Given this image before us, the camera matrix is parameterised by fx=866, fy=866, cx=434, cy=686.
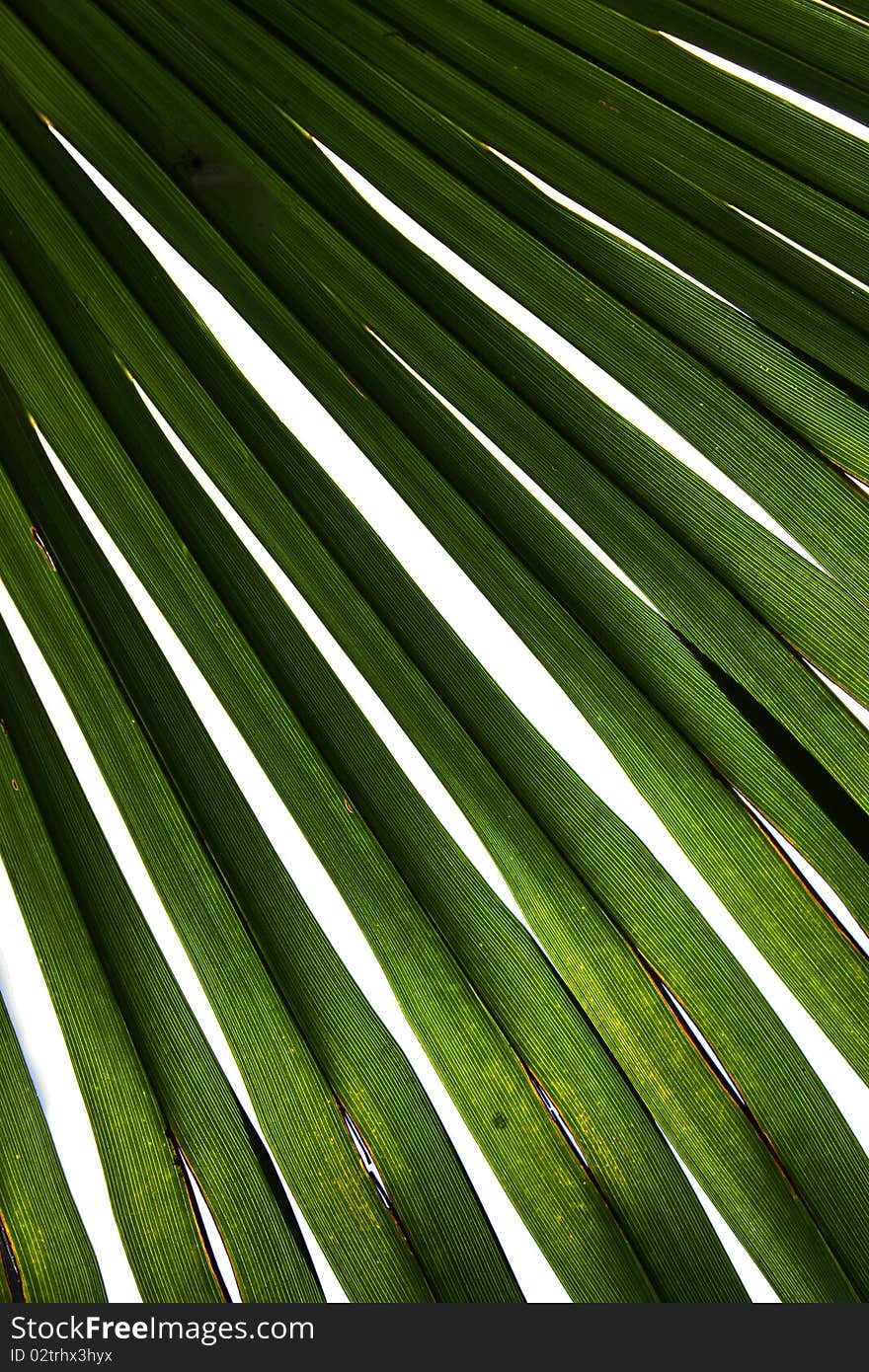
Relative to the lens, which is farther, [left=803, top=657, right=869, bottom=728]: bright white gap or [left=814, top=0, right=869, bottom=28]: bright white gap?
[left=803, top=657, right=869, bottom=728]: bright white gap

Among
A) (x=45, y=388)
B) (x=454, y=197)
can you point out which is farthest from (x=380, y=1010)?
(x=454, y=197)

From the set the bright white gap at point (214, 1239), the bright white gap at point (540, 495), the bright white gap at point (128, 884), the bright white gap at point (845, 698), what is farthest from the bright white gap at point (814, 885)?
the bright white gap at point (214, 1239)

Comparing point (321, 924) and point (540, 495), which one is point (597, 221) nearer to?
point (540, 495)

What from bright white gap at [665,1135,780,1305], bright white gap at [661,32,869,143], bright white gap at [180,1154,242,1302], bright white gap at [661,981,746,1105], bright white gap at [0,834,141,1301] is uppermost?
bright white gap at [661,32,869,143]

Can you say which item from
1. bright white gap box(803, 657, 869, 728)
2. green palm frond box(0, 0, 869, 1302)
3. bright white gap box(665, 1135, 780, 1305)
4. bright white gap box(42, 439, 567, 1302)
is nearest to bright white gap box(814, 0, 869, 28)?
green palm frond box(0, 0, 869, 1302)

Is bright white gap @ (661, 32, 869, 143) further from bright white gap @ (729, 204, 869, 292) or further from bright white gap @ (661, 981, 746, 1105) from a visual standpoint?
bright white gap @ (661, 981, 746, 1105)

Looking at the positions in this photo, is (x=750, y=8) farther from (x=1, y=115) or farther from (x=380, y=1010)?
(x=380, y=1010)

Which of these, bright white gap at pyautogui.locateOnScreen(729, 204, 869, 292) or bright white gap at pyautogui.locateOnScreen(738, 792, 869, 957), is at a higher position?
bright white gap at pyautogui.locateOnScreen(729, 204, 869, 292)

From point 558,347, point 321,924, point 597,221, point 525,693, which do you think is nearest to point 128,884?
point 321,924
